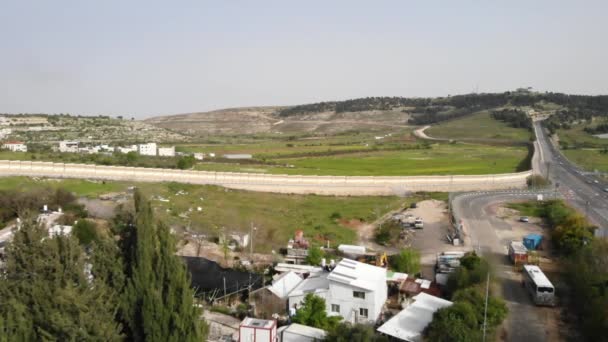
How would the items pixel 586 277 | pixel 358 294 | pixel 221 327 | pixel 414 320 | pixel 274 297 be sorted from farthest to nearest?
1. pixel 274 297
2. pixel 586 277
3. pixel 358 294
4. pixel 221 327
5. pixel 414 320

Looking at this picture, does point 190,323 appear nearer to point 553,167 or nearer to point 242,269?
point 242,269

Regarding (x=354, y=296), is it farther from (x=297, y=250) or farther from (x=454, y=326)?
(x=297, y=250)

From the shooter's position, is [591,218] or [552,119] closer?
[591,218]

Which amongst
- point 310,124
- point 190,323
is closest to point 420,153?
point 190,323

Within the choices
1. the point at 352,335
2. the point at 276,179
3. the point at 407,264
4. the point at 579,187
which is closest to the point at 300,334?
the point at 352,335

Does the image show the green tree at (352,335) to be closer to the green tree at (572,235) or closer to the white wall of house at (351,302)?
the white wall of house at (351,302)

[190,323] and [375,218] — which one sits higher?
[190,323]

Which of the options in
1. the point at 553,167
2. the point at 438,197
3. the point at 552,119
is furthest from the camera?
the point at 552,119
